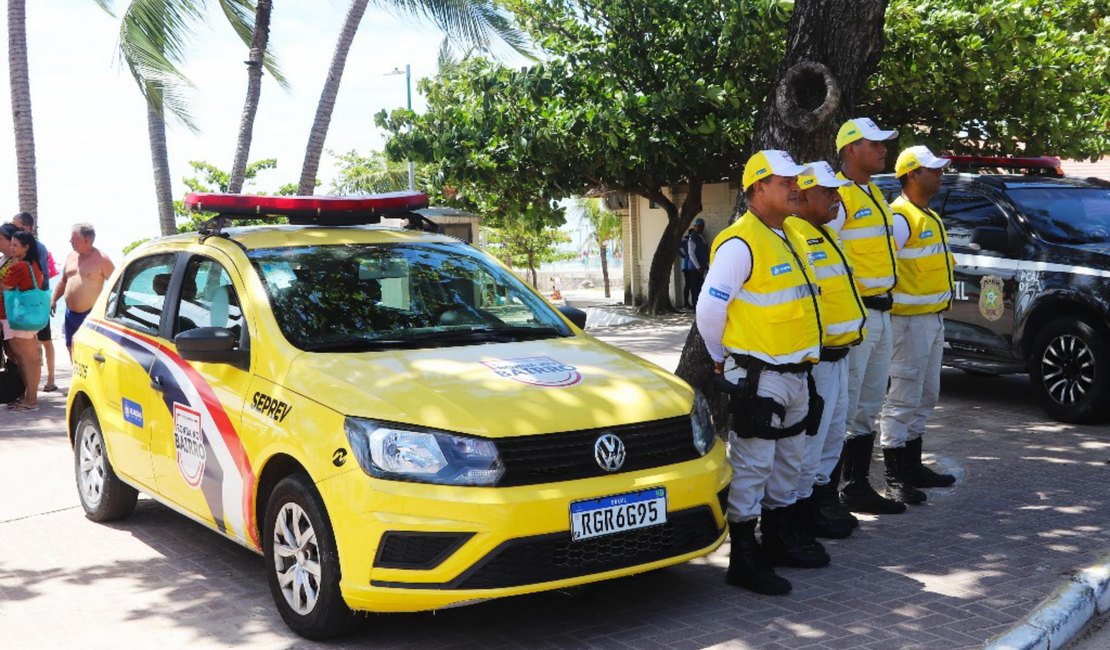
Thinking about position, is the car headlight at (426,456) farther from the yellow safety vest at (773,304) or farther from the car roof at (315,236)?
the car roof at (315,236)

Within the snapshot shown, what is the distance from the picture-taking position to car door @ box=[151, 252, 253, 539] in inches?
201

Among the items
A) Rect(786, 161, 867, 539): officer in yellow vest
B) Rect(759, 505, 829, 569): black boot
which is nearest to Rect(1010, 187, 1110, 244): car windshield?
Rect(786, 161, 867, 539): officer in yellow vest

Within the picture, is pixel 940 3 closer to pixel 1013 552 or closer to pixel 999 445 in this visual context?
pixel 999 445

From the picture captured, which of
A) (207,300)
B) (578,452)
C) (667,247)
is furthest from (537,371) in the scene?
(667,247)

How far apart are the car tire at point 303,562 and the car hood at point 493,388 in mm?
399

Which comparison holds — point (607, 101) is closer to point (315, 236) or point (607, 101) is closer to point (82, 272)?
point (82, 272)

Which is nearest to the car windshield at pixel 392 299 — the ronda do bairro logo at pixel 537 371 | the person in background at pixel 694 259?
the ronda do bairro logo at pixel 537 371

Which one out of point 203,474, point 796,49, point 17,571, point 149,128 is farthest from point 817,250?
point 149,128

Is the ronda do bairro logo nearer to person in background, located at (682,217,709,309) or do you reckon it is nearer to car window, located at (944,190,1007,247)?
car window, located at (944,190,1007,247)

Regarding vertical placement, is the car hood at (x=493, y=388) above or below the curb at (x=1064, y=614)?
above

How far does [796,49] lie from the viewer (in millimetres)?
7430

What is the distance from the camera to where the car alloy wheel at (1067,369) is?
8.93 m

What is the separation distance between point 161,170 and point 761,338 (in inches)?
604

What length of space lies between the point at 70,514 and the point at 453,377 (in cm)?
365
